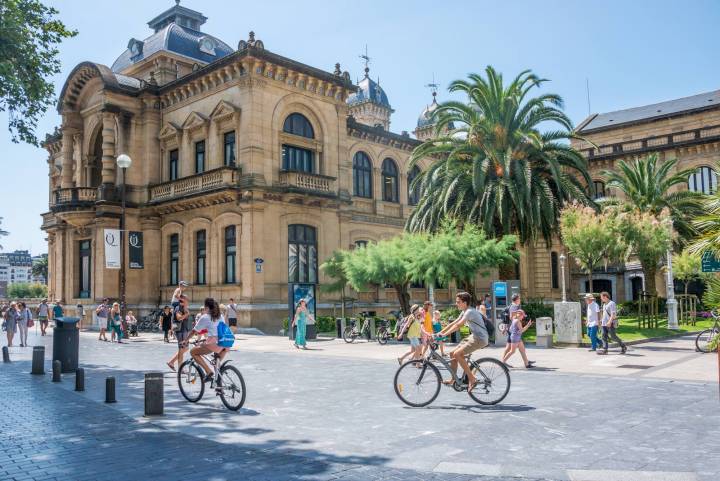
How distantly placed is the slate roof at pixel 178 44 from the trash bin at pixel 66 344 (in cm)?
2604

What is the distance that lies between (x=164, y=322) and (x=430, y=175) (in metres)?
12.9

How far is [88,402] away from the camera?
10.9 meters

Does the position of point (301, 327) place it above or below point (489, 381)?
above

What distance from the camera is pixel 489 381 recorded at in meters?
10.3

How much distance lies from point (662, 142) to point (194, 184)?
36.3 m

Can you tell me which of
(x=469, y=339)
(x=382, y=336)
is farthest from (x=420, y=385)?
(x=382, y=336)

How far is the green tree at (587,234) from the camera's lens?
24359 millimetres

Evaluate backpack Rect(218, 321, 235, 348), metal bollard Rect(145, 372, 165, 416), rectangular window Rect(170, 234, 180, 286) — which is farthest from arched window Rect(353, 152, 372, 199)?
metal bollard Rect(145, 372, 165, 416)

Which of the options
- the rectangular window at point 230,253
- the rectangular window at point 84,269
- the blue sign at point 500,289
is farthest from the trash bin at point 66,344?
the rectangular window at point 84,269

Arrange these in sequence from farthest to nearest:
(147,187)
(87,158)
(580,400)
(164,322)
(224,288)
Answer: (87,158)
(147,187)
(224,288)
(164,322)
(580,400)

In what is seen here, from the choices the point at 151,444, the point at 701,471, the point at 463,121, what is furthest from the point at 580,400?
the point at 463,121

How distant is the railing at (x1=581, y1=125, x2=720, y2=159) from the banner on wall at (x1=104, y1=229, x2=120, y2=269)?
3279cm

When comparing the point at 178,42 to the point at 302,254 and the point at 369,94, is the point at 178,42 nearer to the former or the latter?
the point at 302,254

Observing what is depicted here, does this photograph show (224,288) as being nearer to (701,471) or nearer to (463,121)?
(463,121)
